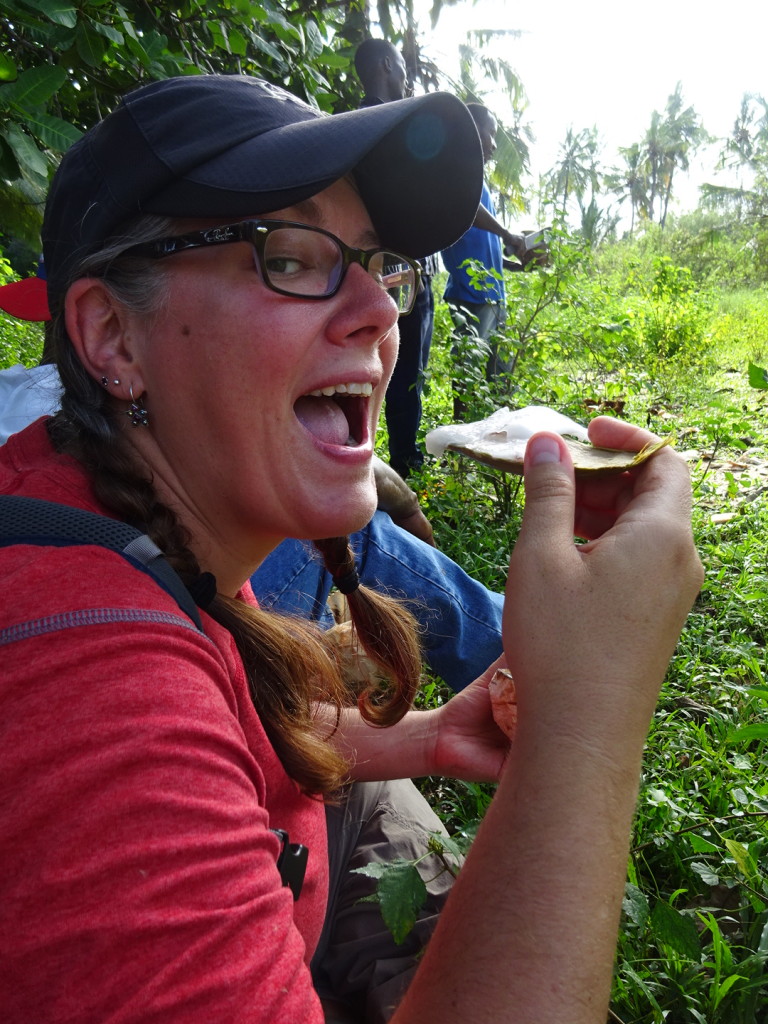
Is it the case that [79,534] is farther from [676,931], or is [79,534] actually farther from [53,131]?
[53,131]

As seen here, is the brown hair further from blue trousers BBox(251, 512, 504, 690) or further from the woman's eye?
blue trousers BBox(251, 512, 504, 690)

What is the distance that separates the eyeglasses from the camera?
3.63ft

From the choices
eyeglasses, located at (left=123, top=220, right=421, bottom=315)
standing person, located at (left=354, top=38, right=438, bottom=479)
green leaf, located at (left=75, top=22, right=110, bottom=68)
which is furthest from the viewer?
standing person, located at (left=354, top=38, right=438, bottom=479)

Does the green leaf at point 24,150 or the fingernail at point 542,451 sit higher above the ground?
the green leaf at point 24,150

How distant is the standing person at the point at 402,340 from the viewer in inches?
155

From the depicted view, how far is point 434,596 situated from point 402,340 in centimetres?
232

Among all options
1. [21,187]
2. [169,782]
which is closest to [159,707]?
[169,782]

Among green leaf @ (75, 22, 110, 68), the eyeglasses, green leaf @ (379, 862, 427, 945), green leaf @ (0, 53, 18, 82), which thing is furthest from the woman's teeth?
green leaf @ (75, 22, 110, 68)

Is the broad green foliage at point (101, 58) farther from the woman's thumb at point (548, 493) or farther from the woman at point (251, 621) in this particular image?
the woman's thumb at point (548, 493)

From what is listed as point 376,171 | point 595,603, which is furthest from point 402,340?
point 595,603

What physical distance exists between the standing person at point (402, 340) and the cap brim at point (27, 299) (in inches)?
93.7

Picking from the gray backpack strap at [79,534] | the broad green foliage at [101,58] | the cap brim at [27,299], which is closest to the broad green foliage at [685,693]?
the gray backpack strap at [79,534]

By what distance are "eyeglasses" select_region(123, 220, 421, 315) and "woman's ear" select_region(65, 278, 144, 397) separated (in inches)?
4.3

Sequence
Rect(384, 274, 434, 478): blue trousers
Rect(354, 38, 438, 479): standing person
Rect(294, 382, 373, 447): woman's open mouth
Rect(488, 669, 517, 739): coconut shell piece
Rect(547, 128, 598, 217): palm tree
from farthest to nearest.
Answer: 1. Rect(547, 128, 598, 217): palm tree
2. Rect(384, 274, 434, 478): blue trousers
3. Rect(354, 38, 438, 479): standing person
4. Rect(488, 669, 517, 739): coconut shell piece
5. Rect(294, 382, 373, 447): woman's open mouth
